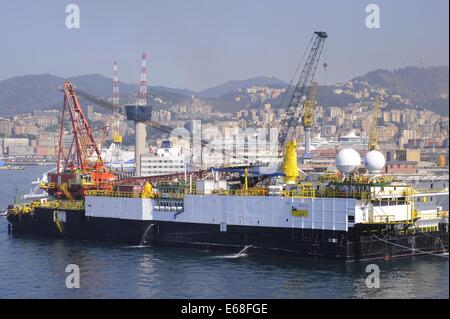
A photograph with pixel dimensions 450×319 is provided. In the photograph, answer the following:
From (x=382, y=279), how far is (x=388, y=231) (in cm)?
552

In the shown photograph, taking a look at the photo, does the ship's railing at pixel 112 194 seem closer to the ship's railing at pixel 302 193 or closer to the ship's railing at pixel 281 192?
the ship's railing at pixel 281 192

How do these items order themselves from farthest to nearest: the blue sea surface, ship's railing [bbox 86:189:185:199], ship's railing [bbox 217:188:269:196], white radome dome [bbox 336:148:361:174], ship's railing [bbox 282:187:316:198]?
ship's railing [bbox 86:189:185:199], ship's railing [bbox 217:188:269:196], ship's railing [bbox 282:187:316:198], white radome dome [bbox 336:148:361:174], the blue sea surface

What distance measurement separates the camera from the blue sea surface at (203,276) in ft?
124

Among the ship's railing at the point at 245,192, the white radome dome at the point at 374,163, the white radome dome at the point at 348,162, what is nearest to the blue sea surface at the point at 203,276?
the ship's railing at the point at 245,192

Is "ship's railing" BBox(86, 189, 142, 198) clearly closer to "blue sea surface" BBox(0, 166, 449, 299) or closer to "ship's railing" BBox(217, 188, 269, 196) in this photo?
"blue sea surface" BBox(0, 166, 449, 299)

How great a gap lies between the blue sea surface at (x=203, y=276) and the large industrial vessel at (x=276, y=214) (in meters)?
1.07

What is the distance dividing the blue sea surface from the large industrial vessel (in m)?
1.07

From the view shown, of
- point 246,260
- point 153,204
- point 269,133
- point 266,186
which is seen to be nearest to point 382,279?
point 246,260

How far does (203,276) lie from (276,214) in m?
7.24

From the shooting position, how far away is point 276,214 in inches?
1871

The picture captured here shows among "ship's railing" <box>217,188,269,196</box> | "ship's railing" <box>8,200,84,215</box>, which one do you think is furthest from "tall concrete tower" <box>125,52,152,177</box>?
"ship's railing" <box>217,188,269,196</box>

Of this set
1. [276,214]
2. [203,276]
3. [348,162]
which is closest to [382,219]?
[348,162]

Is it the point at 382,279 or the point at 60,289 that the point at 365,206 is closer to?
the point at 382,279

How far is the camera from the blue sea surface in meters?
37.8
